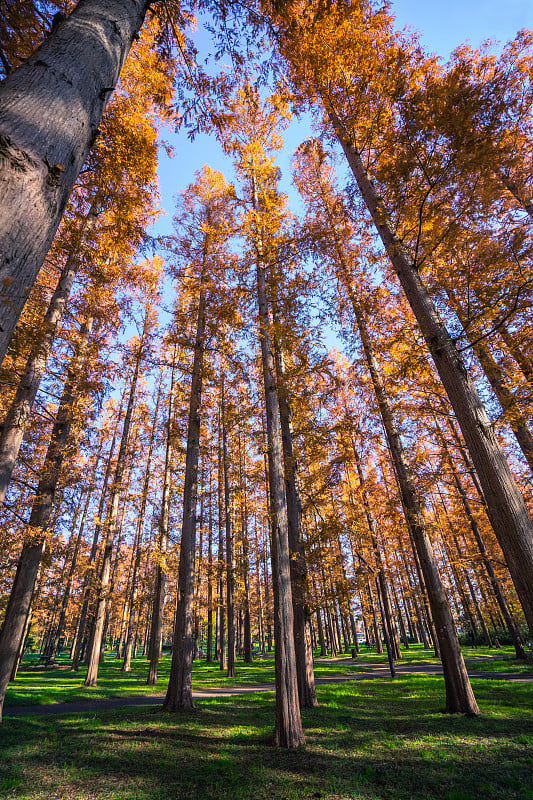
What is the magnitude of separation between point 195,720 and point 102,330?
10.1 metres

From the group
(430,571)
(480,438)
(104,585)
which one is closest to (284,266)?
(480,438)

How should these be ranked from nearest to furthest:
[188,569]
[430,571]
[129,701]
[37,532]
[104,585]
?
[37,532]
[430,571]
[188,569]
[129,701]
[104,585]

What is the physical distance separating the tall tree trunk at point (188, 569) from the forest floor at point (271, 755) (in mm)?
502

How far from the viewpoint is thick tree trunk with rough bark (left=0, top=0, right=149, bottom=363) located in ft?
4.05

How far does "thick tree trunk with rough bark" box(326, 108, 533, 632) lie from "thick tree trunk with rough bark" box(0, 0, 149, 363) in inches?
174

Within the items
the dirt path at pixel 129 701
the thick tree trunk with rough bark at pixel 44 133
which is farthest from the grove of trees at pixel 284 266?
the dirt path at pixel 129 701

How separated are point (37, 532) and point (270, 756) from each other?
5.19 meters

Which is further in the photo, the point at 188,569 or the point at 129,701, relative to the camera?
the point at 129,701

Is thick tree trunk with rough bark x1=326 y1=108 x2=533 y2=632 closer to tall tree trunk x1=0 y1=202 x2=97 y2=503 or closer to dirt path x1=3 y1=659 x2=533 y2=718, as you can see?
tall tree trunk x1=0 y1=202 x2=97 y2=503

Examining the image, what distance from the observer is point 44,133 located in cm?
142

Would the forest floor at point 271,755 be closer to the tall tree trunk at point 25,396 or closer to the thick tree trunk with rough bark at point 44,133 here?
the tall tree trunk at point 25,396

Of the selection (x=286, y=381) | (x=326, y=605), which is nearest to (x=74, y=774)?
(x=326, y=605)

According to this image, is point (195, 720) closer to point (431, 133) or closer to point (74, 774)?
point (74, 774)

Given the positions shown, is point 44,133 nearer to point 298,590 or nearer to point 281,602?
point 281,602
